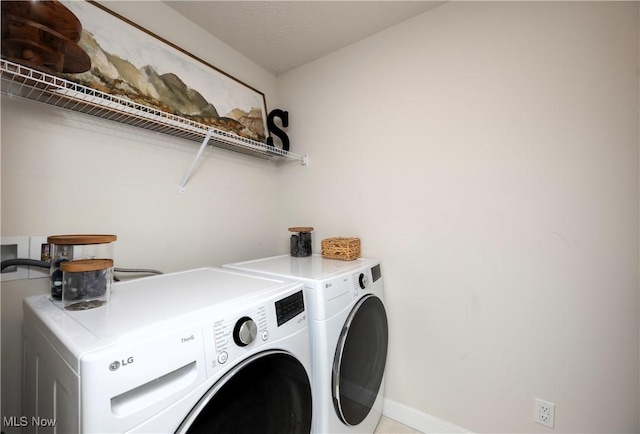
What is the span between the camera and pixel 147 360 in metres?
0.58

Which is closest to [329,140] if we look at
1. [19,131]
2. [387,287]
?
[387,287]

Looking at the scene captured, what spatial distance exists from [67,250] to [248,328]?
67 cm

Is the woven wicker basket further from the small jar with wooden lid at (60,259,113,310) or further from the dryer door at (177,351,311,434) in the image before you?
the small jar with wooden lid at (60,259,113,310)

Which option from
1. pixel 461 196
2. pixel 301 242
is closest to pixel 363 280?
pixel 301 242

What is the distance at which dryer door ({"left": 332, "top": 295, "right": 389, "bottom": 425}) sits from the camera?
3.63 ft

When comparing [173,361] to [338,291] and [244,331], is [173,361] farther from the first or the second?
[338,291]

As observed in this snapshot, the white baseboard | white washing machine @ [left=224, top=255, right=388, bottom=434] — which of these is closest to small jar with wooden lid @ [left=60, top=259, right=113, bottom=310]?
white washing machine @ [left=224, top=255, right=388, bottom=434]

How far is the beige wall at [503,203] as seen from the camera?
3.54 feet

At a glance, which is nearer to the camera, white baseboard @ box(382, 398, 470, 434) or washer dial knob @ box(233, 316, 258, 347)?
washer dial knob @ box(233, 316, 258, 347)

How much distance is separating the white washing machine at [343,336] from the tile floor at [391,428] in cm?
5

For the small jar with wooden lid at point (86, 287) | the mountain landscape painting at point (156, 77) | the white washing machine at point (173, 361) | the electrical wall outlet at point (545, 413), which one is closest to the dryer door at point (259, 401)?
the white washing machine at point (173, 361)

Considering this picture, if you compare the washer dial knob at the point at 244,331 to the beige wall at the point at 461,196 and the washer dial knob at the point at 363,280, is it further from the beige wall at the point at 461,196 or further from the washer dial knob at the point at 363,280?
the beige wall at the point at 461,196

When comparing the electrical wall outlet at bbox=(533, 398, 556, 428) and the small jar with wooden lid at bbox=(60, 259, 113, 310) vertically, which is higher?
A: the small jar with wooden lid at bbox=(60, 259, 113, 310)

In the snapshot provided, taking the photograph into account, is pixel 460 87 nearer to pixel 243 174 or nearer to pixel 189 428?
pixel 243 174
